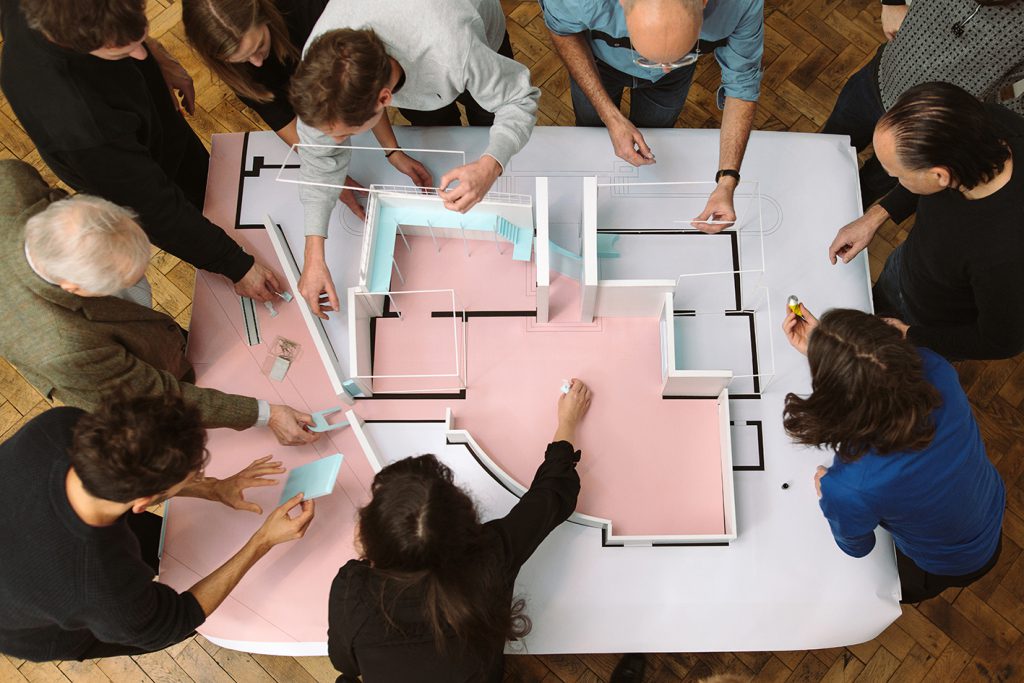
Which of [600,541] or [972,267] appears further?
[600,541]

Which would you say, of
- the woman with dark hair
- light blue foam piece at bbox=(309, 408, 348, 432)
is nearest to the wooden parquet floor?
the woman with dark hair

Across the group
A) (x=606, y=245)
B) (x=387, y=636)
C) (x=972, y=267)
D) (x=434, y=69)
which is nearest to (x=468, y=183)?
(x=434, y=69)

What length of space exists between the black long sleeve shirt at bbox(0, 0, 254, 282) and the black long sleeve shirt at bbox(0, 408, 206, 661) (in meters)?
0.65

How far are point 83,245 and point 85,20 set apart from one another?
52 cm

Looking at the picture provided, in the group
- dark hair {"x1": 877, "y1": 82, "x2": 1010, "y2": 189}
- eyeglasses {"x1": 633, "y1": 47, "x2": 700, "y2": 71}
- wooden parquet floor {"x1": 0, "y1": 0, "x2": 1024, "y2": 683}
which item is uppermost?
eyeglasses {"x1": 633, "y1": 47, "x2": 700, "y2": 71}

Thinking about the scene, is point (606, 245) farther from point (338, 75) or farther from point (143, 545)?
point (143, 545)

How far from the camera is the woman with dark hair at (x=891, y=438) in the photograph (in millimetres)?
1483

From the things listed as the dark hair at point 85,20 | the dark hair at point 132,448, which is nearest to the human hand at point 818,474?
the dark hair at point 132,448

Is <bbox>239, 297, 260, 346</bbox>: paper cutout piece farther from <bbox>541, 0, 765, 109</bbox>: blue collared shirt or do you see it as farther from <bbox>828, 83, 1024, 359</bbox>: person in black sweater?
<bbox>828, 83, 1024, 359</bbox>: person in black sweater

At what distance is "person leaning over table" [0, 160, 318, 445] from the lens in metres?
1.65

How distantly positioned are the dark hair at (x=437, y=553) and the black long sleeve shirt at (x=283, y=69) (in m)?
1.29

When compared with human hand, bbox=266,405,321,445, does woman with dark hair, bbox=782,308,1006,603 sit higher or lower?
higher

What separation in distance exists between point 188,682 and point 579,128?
98.8 inches

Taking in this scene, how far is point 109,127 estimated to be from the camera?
73.9 inches
